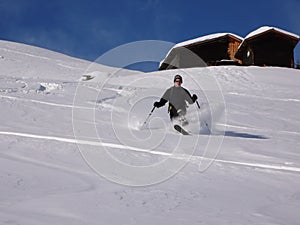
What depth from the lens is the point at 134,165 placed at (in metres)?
4.90

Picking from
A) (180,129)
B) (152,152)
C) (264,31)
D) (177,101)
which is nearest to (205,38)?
(264,31)

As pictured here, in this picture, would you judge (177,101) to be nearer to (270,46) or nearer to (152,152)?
(152,152)

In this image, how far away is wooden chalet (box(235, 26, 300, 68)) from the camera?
36750mm

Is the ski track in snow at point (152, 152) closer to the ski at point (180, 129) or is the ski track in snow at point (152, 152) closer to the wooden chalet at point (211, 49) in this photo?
the ski at point (180, 129)

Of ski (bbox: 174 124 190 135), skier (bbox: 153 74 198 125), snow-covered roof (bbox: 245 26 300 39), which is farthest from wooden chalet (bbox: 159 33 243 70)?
ski (bbox: 174 124 190 135)

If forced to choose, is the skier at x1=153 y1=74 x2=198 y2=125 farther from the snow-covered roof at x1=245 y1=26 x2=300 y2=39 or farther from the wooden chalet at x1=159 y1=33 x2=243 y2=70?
the snow-covered roof at x1=245 y1=26 x2=300 y2=39

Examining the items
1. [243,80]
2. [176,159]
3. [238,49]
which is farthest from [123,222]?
[238,49]

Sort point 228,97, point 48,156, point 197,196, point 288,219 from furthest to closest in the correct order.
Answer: point 228,97 < point 48,156 < point 197,196 < point 288,219

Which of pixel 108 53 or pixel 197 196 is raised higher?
pixel 108 53

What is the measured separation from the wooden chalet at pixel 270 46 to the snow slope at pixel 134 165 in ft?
85.3

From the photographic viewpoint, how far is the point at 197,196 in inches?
144

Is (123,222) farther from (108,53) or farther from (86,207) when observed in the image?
(108,53)

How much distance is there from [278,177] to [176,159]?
61.3 inches

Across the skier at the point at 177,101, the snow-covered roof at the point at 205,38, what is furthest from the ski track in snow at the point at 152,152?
the snow-covered roof at the point at 205,38
